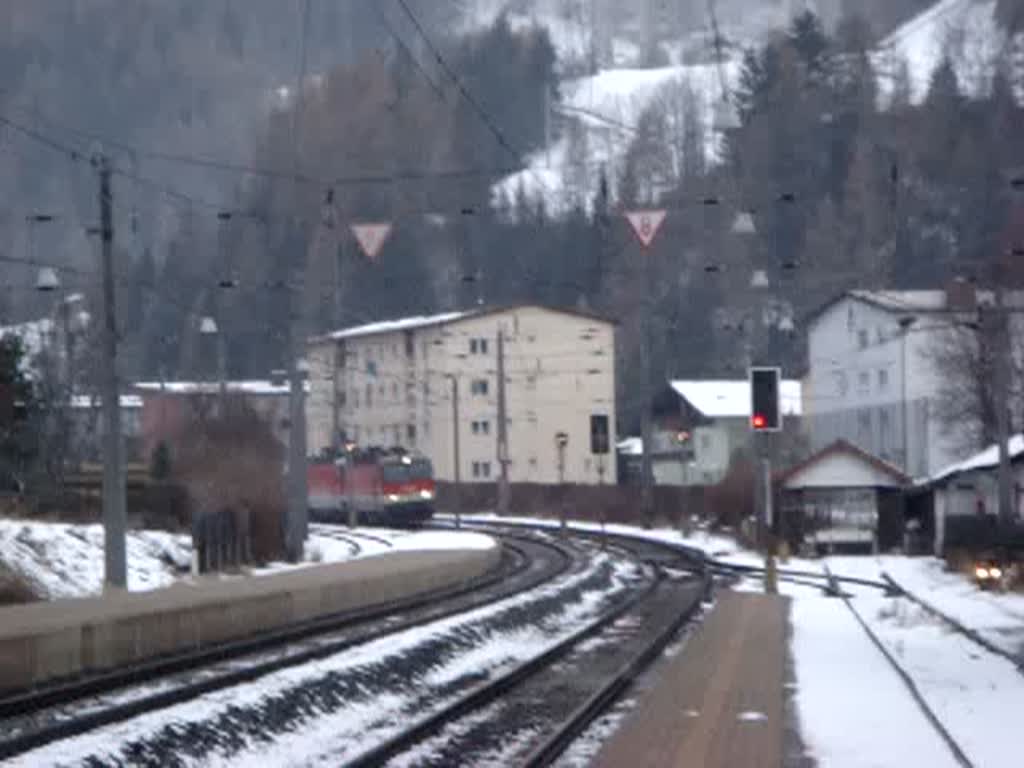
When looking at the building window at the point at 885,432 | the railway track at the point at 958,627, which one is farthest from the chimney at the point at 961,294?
the building window at the point at 885,432

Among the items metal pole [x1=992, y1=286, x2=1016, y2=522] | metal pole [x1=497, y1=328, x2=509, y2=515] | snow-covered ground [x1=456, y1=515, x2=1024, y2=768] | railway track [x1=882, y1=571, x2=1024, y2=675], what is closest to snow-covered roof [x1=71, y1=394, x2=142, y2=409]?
metal pole [x1=497, y1=328, x2=509, y2=515]

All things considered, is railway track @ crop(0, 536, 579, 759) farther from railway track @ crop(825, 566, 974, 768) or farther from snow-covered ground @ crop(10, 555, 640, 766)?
railway track @ crop(825, 566, 974, 768)

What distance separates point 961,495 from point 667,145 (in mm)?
102984

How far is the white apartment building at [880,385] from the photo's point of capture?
7694 cm

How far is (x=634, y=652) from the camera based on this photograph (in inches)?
1140

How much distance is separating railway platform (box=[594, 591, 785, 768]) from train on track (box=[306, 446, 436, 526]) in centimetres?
4473

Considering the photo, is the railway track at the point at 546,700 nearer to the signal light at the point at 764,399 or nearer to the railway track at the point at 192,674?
the railway track at the point at 192,674

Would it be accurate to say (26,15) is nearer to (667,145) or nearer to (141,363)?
(141,363)

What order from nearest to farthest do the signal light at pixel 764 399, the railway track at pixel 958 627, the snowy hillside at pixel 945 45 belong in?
the railway track at pixel 958 627 < the signal light at pixel 764 399 < the snowy hillside at pixel 945 45

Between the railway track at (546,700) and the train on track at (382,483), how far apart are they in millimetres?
38701

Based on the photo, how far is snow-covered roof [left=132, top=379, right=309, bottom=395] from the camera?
8181cm

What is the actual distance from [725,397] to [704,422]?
1.55 m

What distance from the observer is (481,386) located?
92.8m

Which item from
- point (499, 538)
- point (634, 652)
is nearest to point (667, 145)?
point (499, 538)
